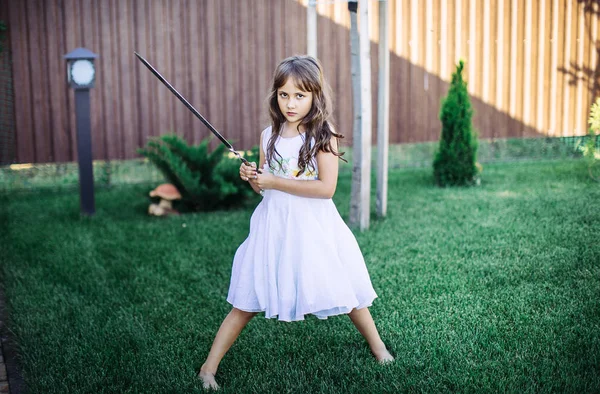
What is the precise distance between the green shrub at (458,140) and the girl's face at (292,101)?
4.59 metres

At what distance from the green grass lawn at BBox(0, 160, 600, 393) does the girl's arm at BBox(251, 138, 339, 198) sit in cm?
80

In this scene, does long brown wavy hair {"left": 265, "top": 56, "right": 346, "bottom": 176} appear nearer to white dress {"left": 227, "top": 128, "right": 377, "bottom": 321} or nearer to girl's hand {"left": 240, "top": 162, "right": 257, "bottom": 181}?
white dress {"left": 227, "top": 128, "right": 377, "bottom": 321}

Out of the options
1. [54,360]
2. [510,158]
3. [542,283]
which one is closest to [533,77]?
[510,158]

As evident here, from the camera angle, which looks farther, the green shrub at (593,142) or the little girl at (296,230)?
the green shrub at (593,142)

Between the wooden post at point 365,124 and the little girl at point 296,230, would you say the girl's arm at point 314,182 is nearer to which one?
the little girl at point 296,230

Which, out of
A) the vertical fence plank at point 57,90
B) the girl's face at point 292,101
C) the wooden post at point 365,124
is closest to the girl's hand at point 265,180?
the girl's face at point 292,101

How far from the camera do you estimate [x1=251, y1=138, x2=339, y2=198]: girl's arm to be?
2.73 metres

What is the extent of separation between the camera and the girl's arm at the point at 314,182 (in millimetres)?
2727

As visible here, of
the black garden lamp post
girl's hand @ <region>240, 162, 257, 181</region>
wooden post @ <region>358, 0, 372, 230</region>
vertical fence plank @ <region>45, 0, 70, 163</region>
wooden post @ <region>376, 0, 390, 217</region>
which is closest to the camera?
girl's hand @ <region>240, 162, 257, 181</region>

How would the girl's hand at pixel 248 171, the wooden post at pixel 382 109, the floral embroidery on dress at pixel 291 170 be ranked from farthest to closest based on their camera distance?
the wooden post at pixel 382 109 < the floral embroidery on dress at pixel 291 170 < the girl's hand at pixel 248 171

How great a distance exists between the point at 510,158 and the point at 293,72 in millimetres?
7019

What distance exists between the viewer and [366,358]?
3.03 metres

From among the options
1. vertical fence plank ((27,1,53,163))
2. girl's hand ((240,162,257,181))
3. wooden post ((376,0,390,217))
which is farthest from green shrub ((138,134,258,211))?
girl's hand ((240,162,257,181))

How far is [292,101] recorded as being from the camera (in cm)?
270
